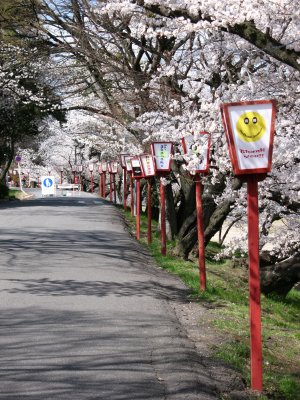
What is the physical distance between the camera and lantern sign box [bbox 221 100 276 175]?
6.08m

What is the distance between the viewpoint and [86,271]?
12.5 metres

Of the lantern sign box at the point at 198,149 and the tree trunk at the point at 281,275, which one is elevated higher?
the lantern sign box at the point at 198,149

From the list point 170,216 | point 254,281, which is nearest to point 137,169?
point 170,216

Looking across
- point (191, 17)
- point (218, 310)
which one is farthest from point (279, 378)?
point (191, 17)

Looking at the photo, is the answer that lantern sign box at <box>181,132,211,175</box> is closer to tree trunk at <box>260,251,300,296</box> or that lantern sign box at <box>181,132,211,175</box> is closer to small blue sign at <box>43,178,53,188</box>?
tree trunk at <box>260,251,300,296</box>

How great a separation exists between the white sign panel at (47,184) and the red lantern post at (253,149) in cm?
4173

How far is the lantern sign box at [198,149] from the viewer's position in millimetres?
11344

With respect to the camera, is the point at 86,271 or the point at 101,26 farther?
the point at 101,26

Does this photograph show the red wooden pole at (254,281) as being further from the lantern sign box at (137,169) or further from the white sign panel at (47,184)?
the white sign panel at (47,184)

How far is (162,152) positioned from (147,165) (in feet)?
6.36

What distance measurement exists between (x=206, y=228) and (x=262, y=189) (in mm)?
5712

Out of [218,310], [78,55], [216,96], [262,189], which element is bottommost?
[218,310]

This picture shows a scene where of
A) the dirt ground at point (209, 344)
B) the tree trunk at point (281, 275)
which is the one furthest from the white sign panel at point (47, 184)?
the dirt ground at point (209, 344)

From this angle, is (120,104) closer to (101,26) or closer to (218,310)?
(101,26)
